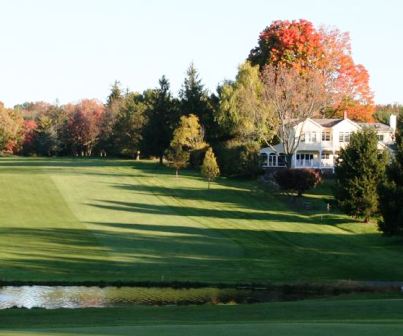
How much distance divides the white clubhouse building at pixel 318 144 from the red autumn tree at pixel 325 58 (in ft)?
20.7

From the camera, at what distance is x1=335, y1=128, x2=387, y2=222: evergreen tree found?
179 feet

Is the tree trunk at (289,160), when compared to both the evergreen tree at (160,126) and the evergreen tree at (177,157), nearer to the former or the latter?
the evergreen tree at (177,157)

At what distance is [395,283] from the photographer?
3522 cm

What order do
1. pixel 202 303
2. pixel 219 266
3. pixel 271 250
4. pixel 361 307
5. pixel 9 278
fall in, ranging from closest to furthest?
pixel 361 307, pixel 202 303, pixel 9 278, pixel 219 266, pixel 271 250

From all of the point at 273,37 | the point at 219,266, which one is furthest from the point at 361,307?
the point at 273,37

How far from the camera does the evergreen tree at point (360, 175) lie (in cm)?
5456

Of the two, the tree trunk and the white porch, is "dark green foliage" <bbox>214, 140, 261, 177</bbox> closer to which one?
the tree trunk

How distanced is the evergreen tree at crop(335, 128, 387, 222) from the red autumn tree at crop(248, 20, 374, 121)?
32685 millimetres

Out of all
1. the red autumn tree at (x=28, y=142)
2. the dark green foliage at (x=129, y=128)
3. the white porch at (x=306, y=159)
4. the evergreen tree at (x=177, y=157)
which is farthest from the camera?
the red autumn tree at (x=28, y=142)

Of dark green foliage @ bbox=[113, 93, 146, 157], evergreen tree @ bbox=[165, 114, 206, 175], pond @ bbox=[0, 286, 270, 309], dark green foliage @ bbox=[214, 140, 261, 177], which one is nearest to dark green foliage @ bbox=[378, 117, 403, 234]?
pond @ bbox=[0, 286, 270, 309]

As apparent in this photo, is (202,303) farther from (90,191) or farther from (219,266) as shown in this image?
(90,191)

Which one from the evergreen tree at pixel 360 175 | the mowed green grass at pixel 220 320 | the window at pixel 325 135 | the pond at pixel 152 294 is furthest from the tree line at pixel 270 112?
the mowed green grass at pixel 220 320

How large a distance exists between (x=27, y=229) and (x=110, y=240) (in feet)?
20.5

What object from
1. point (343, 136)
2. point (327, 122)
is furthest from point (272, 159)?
point (343, 136)
